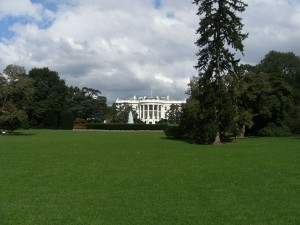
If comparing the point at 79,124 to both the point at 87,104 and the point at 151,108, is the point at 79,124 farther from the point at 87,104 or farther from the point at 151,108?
the point at 151,108

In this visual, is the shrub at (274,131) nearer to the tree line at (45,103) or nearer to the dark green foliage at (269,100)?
the dark green foliage at (269,100)

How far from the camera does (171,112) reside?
136750 mm

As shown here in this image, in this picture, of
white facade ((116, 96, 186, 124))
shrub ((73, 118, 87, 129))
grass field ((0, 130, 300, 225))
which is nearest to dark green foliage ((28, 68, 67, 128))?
shrub ((73, 118, 87, 129))

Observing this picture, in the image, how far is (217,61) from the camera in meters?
34.9

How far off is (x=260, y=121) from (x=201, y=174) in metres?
39.7

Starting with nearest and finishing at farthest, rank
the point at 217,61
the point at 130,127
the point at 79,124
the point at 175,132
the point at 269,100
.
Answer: the point at 217,61 < the point at 175,132 < the point at 269,100 < the point at 130,127 < the point at 79,124

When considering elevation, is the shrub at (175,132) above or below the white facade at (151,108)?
below

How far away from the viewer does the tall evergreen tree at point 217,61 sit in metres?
34.2

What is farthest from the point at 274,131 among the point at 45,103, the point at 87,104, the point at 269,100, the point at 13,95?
the point at 87,104

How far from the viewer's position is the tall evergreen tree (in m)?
34.2

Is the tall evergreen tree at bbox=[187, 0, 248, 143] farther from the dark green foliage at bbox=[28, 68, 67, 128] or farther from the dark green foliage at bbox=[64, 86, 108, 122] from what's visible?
the dark green foliage at bbox=[64, 86, 108, 122]

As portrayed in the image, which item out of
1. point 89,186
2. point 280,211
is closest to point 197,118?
point 89,186

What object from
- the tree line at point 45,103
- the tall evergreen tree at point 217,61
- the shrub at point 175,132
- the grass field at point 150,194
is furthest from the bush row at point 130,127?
the grass field at point 150,194

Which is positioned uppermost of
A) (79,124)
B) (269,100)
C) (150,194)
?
(269,100)
